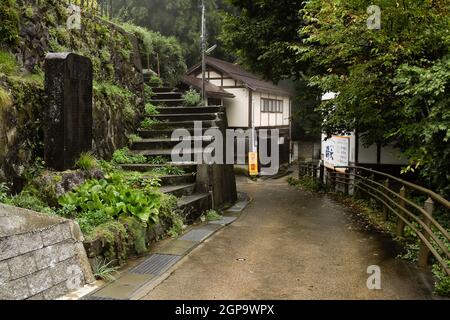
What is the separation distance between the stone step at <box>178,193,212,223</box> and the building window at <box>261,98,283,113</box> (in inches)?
873

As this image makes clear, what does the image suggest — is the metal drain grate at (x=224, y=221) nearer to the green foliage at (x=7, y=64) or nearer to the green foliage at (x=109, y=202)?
the green foliage at (x=109, y=202)

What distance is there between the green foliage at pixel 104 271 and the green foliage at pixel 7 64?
3.82m

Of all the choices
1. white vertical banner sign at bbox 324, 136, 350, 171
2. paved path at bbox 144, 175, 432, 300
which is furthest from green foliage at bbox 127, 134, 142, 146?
white vertical banner sign at bbox 324, 136, 350, 171

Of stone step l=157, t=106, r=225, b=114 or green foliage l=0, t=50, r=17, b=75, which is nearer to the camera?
green foliage l=0, t=50, r=17, b=75

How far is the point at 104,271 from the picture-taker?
18.3ft

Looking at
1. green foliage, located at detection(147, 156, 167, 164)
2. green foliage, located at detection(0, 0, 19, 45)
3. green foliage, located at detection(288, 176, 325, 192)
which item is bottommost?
green foliage, located at detection(288, 176, 325, 192)

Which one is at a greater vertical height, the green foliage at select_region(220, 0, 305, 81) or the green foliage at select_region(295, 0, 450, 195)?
the green foliage at select_region(220, 0, 305, 81)

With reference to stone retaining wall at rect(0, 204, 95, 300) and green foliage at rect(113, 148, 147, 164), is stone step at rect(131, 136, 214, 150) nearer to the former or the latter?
green foliage at rect(113, 148, 147, 164)

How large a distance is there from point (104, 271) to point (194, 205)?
4192mm

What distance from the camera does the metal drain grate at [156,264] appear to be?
5980 millimetres

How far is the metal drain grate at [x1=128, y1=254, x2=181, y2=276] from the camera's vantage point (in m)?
5.98

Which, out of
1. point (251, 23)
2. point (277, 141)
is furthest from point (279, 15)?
point (277, 141)

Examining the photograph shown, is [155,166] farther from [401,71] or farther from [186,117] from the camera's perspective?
[401,71]

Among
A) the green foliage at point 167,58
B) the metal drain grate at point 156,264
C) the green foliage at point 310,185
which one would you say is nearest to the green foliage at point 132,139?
the metal drain grate at point 156,264
